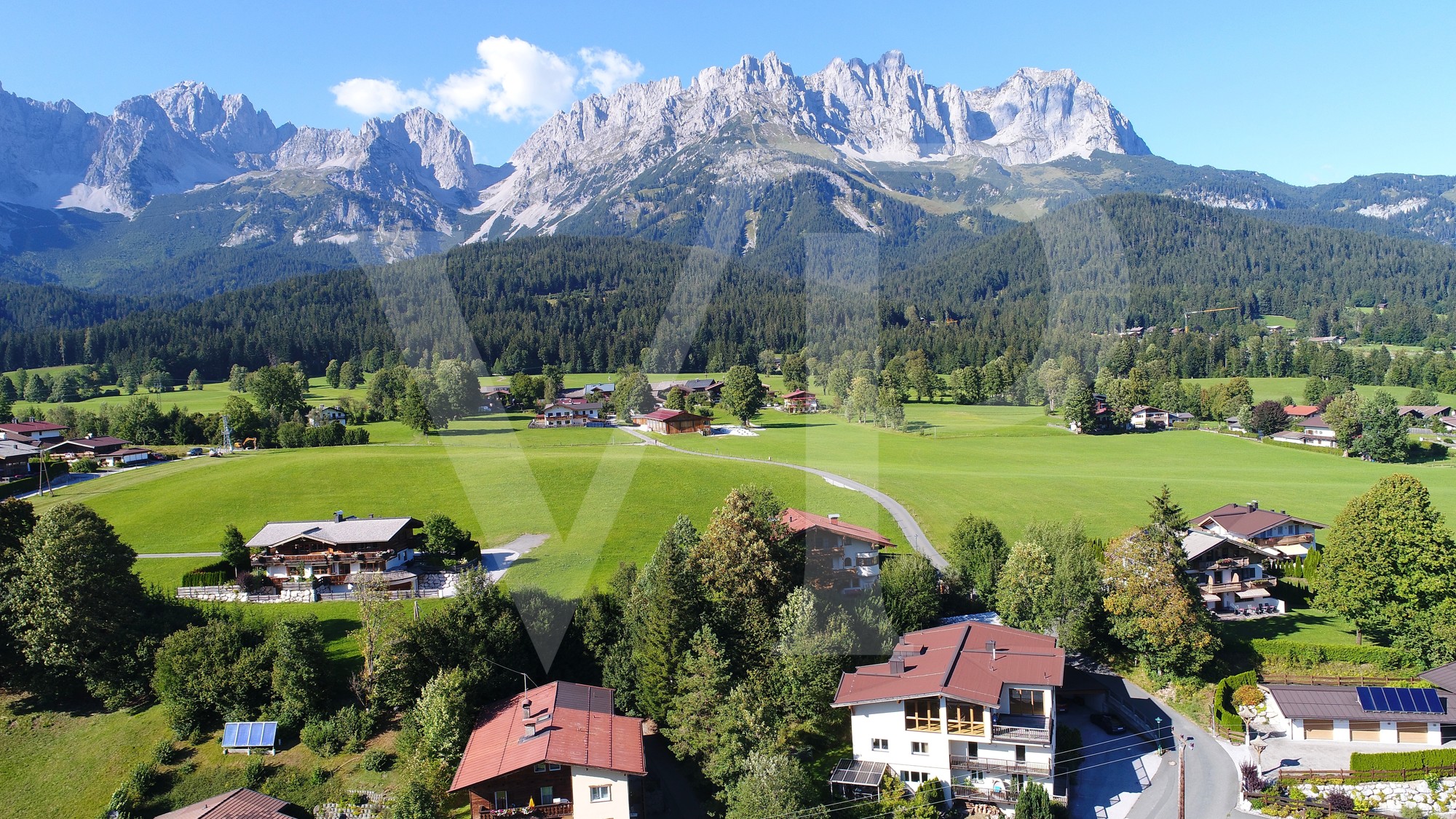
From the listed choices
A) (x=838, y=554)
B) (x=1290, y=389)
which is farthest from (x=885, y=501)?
(x=1290, y=389)

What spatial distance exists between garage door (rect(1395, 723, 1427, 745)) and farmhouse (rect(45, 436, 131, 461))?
77.2 metres

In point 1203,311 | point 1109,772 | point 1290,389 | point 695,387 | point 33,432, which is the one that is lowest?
point 1109,772

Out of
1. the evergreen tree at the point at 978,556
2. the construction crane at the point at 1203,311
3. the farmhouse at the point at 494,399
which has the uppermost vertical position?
the construction crane at the point at 1203,311

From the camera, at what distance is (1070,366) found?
99.1 m

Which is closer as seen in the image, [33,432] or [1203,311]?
[33,432]

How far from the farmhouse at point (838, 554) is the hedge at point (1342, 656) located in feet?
50.2

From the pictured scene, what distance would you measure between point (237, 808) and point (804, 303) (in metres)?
133

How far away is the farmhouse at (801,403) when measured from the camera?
94688 millimetres

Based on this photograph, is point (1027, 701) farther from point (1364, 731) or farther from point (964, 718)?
point (1364, 731)

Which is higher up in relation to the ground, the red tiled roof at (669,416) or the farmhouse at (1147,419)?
the red tiled roof at (669,416)

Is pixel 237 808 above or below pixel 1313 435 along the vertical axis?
below

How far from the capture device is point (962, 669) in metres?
24.1

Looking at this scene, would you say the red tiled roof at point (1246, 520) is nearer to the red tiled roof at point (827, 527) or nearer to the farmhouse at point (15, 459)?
the red tiled roof at point (827, 527)

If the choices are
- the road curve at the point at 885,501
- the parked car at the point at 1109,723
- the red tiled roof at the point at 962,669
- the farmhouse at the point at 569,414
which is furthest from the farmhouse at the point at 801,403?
the red tiled roof at the point at 962,669
